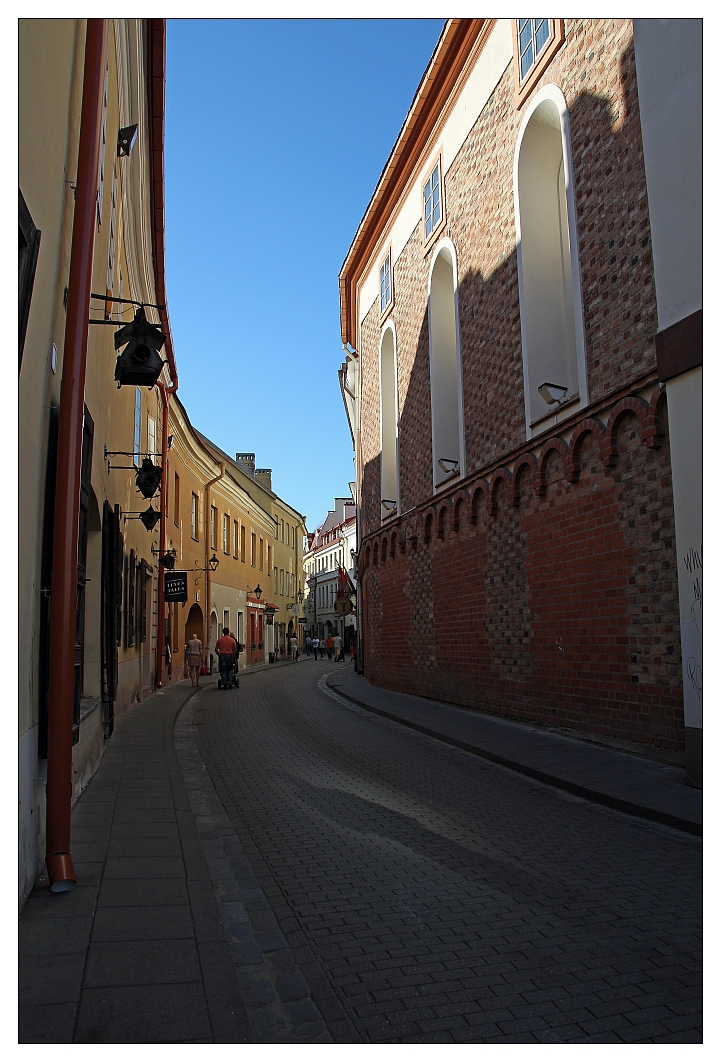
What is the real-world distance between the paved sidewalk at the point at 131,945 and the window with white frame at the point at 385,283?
16.4 m

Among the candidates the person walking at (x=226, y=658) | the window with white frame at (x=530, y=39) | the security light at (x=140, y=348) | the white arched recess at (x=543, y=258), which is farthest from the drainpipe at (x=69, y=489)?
the person walking at (x=226, y=658)

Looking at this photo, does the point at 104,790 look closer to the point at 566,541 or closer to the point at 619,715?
the point at 619,715

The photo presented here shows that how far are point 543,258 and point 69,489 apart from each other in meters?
8.80

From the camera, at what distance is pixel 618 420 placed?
8.62 meters

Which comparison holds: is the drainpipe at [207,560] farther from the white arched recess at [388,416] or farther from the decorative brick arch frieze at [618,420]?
the decorative brick arch frieze at [618,420]

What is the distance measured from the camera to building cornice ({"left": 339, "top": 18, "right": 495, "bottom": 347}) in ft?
44.2

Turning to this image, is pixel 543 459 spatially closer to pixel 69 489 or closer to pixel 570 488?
pixel 570 488

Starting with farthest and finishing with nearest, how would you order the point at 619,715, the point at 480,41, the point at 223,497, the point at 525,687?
1. the point at 223,497
2. the point at 480,41
3. the point at 525,687
4. the point at 619,715

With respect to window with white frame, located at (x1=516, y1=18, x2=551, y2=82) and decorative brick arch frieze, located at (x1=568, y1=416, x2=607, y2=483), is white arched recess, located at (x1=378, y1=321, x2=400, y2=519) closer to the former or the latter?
window with white frame, located at (x1=516, y1=18, x2=551, y2=82)

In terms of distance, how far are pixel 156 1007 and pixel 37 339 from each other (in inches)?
143

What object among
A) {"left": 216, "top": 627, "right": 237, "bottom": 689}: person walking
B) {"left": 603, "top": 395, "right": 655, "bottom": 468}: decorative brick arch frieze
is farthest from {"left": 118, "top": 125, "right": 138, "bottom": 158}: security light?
{"left": 216, "top": 627, "right": 237, "bottom": 689}: person walking

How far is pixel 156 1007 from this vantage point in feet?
9.68

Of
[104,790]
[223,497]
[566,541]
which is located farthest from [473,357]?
[223,497]

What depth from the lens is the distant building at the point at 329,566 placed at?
2596 inches
